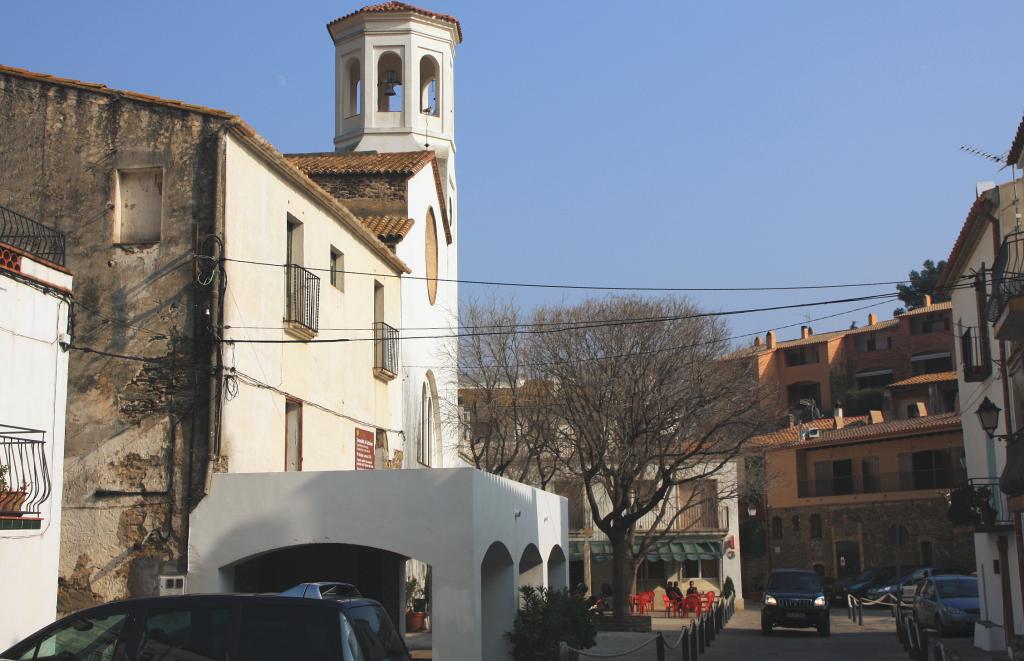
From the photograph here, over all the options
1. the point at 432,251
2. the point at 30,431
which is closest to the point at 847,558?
the point at 432,251

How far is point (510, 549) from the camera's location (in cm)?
1811

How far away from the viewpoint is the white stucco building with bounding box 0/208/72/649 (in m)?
11.9

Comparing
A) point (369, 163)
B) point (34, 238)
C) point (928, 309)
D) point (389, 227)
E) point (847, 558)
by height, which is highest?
point (928, 309)

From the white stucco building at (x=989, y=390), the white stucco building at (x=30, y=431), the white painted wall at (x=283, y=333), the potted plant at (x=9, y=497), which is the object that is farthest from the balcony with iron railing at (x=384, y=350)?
Result: the white stucco building at (x=989, y=390)

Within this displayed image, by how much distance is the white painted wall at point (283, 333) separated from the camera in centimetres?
1639

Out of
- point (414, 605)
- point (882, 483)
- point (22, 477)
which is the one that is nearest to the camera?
point (22, 477)

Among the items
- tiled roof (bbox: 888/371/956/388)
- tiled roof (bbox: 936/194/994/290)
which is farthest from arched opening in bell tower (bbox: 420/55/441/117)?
tiled roof (bbox: 888/371/956/388)

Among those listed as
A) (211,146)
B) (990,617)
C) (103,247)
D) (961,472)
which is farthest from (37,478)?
(961,472)

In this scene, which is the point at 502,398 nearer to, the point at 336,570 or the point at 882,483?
the point at 336,570

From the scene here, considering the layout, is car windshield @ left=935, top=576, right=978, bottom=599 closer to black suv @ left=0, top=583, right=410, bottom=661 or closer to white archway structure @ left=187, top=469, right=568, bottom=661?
white archway structure @ left=187, top=469, right=568, bottom=661

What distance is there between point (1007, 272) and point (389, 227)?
1471 cm

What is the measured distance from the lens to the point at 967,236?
79.1 feet

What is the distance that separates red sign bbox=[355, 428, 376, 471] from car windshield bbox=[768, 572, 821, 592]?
13201 mm

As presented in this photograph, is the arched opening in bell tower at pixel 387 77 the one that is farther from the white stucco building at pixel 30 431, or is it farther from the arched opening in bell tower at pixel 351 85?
the white stucco building at pixel 30 431
